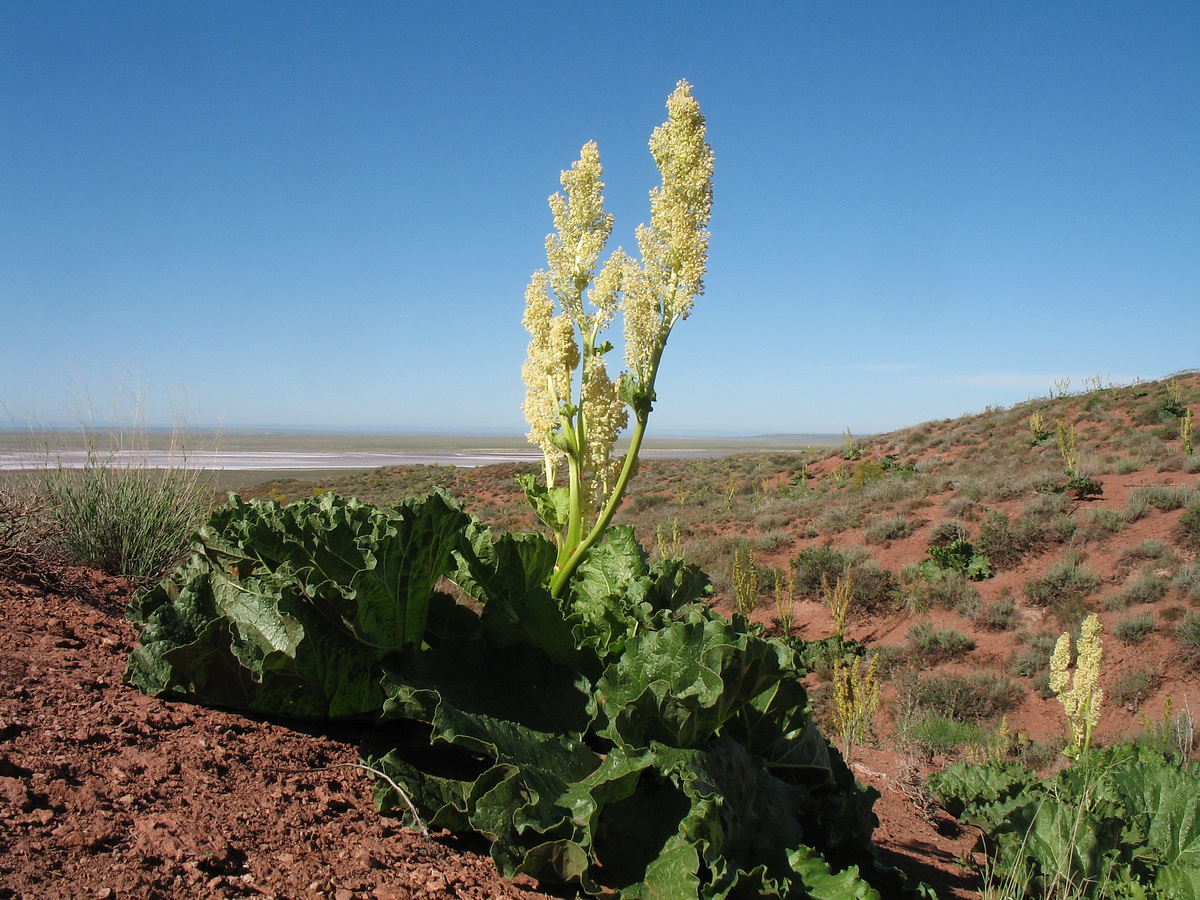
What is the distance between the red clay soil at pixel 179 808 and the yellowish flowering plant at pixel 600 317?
1001 millimetres

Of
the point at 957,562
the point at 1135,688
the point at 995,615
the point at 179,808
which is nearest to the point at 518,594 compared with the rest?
the point at 179,808

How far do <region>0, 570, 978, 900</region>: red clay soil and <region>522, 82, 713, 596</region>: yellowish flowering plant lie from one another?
1.00 metres

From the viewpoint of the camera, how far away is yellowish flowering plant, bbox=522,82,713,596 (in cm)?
272

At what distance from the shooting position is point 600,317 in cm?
283

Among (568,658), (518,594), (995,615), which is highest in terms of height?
(518,594)

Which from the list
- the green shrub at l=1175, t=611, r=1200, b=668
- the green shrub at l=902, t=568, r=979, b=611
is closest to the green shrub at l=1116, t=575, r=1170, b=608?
the green shrub at l=1175, t=611, r=1200, b=668

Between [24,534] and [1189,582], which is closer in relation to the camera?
[24,534]

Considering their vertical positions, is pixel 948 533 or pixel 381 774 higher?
pixel 381 774

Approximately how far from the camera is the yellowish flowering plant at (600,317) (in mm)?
2723

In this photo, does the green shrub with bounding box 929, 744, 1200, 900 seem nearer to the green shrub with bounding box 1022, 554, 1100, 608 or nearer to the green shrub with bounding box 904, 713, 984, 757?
the green shrub with bounding box 904, 713, 984, 757

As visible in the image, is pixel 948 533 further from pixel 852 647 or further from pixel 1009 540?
pixel 852 647

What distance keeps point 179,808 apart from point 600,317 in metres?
1.95

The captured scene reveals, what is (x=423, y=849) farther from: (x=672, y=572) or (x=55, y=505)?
(x=55, y=505)

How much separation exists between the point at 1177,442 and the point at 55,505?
21.2m
